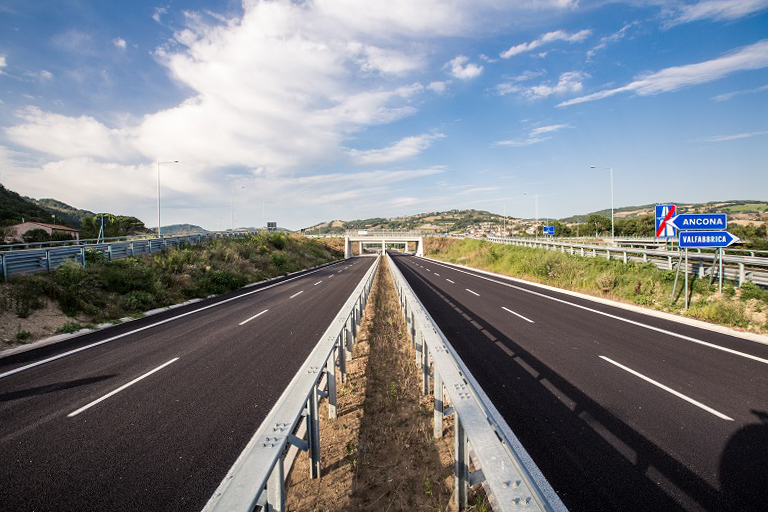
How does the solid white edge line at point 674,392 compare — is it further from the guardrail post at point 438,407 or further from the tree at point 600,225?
the tree at point 600,225

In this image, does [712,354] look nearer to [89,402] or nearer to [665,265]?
[665,265]

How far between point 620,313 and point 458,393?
11.4 metres

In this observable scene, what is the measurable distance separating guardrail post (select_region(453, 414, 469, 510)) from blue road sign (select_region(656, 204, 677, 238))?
14152 millimetres

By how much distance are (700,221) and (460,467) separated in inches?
539

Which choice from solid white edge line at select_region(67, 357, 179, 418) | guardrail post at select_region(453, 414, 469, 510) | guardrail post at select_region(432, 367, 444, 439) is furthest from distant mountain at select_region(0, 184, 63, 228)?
guardrail post at select_region(453, 414, 469, 510)

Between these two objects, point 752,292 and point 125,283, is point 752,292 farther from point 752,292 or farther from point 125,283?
point 125,283

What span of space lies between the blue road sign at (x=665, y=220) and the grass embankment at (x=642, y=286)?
1.91 m

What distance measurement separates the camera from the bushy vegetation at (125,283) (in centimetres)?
1108

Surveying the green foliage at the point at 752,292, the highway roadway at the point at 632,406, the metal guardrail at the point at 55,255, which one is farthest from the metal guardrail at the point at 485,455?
the metal guardrail at the point at 55,255

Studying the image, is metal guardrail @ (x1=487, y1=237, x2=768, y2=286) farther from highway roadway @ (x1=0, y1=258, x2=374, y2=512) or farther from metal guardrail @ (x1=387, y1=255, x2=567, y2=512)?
highway roadway @ (x1=0, y1=258, x2=374, y2=512)

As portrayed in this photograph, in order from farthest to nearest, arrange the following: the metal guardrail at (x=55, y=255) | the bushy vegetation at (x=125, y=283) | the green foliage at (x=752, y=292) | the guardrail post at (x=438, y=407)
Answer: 1. the metal guardrail at (x=55, y=255)
2. the bushy vegetation at (x=125, y=283)
3. the green foliage at (x=752, y=292)
4. the guardrail post at (x=438, y=407)

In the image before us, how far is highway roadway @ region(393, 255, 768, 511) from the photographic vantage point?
11.2ft

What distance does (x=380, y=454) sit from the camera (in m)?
4.10

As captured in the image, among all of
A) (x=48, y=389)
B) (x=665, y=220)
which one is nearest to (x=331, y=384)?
(x=48, y=389)
